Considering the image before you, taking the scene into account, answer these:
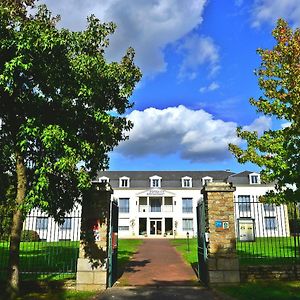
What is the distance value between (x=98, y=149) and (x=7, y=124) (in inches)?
108

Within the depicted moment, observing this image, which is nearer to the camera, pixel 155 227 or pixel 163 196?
pixel 155 227

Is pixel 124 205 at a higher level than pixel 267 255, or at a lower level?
higher

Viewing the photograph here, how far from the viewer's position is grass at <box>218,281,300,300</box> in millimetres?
9133

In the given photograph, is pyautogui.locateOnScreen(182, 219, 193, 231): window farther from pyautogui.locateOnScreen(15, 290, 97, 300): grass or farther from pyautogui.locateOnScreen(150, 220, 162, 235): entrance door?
pyautogui.locateOnScreen(15, 290, 97, 300): grass

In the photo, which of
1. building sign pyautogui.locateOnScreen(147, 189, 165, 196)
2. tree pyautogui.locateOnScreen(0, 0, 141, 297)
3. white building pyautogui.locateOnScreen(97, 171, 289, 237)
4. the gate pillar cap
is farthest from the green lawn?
building sign pyautogui.locateOnScreen(147, 189, 165, 196)

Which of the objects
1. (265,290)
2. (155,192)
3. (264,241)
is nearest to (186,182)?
(155,192)

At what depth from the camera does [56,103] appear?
1004 centimetres

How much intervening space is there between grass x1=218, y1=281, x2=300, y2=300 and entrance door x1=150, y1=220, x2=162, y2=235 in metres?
42.2

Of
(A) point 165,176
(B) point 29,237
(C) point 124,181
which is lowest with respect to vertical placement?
(B) point 29,237

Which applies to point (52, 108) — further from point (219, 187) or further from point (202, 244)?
point (202, 244)

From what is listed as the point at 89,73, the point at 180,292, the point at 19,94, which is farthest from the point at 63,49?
the point at 180,292

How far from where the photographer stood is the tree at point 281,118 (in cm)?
1181

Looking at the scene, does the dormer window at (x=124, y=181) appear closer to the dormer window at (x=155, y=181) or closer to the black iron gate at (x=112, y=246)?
the dormer window at (x=155, y=181)

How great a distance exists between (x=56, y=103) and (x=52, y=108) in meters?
0.22
